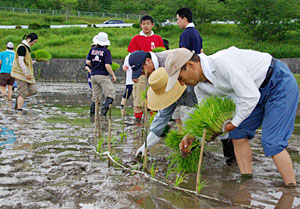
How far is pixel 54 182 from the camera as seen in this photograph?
3504 mm

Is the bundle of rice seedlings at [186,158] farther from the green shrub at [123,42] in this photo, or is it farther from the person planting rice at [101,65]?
the green shrub at [123,42]

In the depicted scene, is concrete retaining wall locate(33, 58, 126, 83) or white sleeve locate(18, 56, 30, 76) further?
concrete retaining wall locate(33, 58, 126, 83)

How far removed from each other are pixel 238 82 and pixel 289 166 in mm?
928

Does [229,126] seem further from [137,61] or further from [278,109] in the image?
[137,61]

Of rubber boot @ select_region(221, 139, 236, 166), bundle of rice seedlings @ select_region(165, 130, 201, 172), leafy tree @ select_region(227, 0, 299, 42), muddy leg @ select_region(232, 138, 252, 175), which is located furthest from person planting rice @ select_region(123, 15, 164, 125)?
leafy tree @ select_region(227, 0, 299, 42)

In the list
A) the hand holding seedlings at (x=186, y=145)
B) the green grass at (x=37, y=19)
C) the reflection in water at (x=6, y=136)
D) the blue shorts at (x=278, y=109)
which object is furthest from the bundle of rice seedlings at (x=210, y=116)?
the green grass at (x=37, y=19)

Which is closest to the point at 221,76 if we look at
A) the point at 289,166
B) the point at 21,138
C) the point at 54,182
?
the point at 289,166

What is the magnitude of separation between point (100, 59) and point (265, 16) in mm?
19321

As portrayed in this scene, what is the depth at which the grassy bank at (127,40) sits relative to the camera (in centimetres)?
2291

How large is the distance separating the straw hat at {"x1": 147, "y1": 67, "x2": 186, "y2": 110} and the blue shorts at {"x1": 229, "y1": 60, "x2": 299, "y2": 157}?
1047 mm

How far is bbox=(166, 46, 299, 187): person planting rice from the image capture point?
310 cm

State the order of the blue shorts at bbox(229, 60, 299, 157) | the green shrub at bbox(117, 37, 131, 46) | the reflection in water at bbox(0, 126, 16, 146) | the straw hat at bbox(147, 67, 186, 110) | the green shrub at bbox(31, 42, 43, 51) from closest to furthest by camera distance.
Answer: the blue shorts at bbox(229, 60, 299, 157) → the straw hat at bbox(147, 67, 186, 110) → the reflection in water at bbox(0, 126, 16, 146) → the green shrub at bbox(31, 42, 43, 51) → the green shrub at bbox(117, 37, 131, 46)

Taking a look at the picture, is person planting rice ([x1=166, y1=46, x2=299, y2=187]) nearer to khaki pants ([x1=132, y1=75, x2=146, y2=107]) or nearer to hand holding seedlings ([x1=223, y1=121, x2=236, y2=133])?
hand holding seedlings ([x1=223, y1=121, x2=236, y2=133])

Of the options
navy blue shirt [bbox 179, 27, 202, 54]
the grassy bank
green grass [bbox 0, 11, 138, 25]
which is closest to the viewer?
navy blue shirt [bbox 179, 27, 202, 54]
